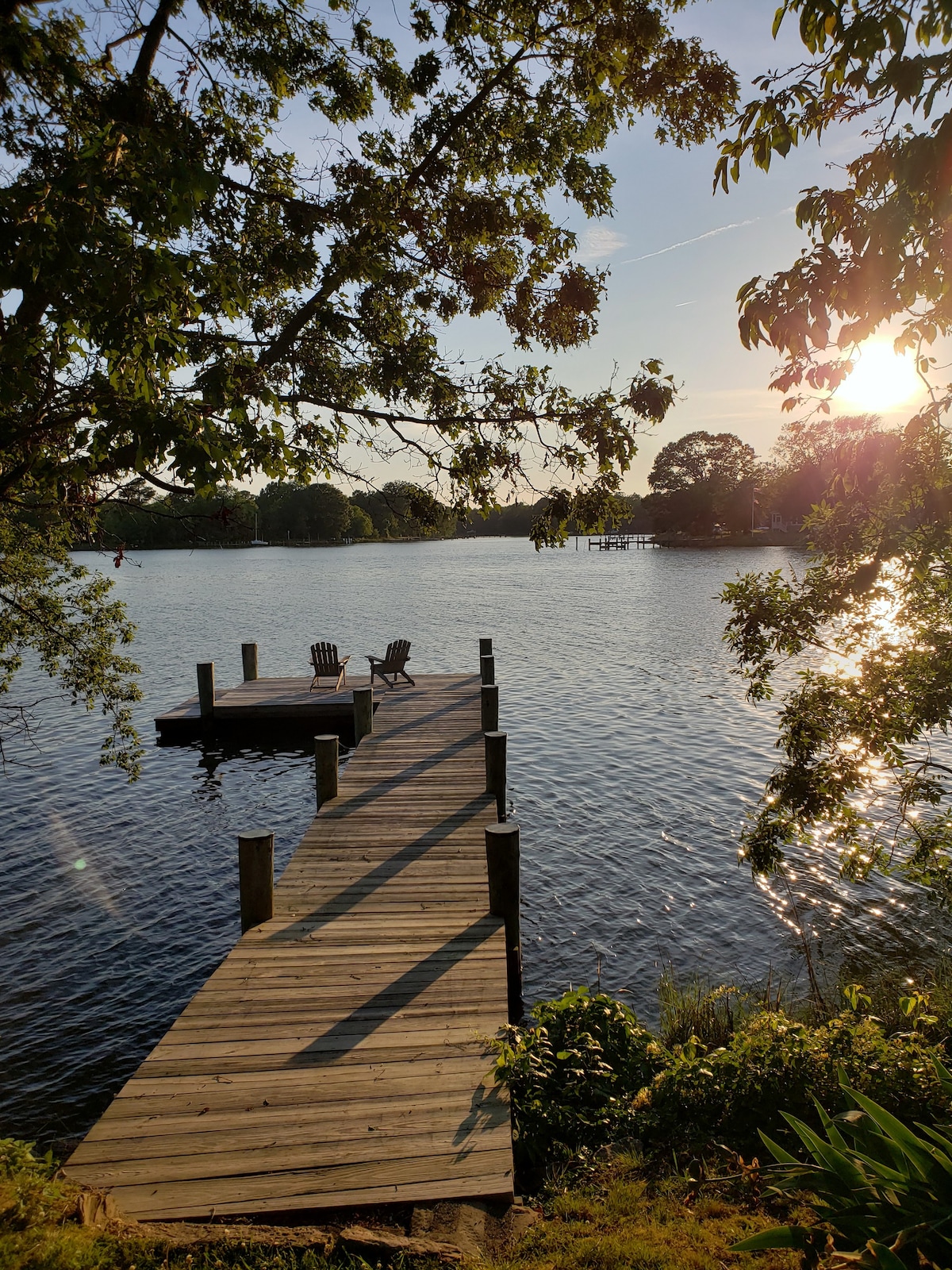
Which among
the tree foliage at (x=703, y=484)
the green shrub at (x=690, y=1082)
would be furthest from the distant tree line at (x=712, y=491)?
the green shrub at (x=690, y=1082)

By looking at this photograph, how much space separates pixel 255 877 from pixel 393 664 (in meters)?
11.5

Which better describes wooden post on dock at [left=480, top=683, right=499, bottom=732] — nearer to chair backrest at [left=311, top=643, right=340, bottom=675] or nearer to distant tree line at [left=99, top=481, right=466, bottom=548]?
distant tree line at [left=99, top=481, right=466, bottom=548]

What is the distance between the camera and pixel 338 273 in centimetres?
647

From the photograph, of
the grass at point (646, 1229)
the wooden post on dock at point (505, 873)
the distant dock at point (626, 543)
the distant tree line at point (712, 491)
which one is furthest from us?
the distant dock at point (626, 543)

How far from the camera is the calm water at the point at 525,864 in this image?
8.45m

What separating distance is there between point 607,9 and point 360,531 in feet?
544

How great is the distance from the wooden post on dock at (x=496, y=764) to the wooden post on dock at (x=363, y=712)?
3.42 metres

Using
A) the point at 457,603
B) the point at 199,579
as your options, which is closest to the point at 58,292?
the point at 457,603

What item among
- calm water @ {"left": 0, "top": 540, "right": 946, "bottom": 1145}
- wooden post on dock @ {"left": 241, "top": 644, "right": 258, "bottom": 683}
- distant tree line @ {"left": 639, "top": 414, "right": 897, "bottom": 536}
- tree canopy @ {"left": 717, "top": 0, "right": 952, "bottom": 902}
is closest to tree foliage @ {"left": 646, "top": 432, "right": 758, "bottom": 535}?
distant tree line @ {"left": 639, "top": 414, "right": 897, "bottom": 536}

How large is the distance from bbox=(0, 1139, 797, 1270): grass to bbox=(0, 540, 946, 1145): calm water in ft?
13.1

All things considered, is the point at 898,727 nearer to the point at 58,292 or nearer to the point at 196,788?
the point at 58,292

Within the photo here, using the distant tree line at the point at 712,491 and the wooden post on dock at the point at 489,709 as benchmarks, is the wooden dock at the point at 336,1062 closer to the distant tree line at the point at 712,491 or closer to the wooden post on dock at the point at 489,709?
the wooden post on dock at the point at 489,709

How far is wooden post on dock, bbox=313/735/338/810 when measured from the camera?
1026cm

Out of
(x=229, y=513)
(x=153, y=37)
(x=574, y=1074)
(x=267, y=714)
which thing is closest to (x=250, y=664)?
(x=267, y=714)
